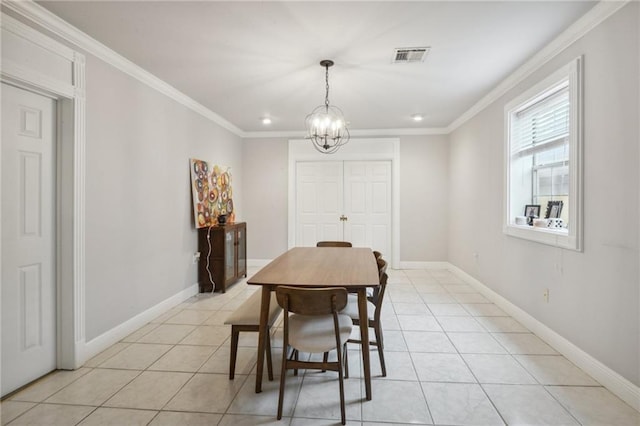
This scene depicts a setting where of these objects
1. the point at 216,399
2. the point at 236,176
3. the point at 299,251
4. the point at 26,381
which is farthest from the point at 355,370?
the point at 236,176

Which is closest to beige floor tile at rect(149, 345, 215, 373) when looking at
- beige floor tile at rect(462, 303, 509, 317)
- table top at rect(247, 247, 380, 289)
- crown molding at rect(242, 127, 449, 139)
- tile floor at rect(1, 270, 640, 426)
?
tile floor at rect(1, 270, 640, 426)

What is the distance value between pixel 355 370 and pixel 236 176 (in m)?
4.17

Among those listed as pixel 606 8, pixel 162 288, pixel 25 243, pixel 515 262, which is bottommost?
pixel 162 288

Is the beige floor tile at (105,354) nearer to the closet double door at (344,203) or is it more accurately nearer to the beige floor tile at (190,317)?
the beige floor tile at (190,317)

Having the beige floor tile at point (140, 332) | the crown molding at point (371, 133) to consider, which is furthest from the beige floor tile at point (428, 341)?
the crown molding at point (371, 133)

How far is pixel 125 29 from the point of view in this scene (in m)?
2.41

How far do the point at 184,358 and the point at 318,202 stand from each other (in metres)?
3.81

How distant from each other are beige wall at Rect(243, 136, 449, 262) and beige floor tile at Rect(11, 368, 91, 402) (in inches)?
148

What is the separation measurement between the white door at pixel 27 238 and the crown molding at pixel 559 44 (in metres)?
3.85

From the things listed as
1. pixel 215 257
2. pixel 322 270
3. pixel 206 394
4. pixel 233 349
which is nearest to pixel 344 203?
pixel 215 257

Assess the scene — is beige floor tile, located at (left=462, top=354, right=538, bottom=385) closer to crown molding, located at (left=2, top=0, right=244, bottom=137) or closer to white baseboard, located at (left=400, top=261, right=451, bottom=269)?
white baseboard, located at (left=400, top=261, right=451, bottom=269)

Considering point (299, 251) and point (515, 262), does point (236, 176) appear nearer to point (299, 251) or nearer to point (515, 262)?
point (299, 251)

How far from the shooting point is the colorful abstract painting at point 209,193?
164 inches

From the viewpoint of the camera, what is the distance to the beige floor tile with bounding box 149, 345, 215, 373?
243cm
